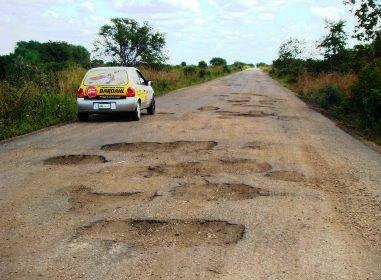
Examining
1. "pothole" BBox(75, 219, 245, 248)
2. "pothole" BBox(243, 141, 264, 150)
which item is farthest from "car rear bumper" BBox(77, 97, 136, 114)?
"pothole" BBox(75, 219, 245, 248)

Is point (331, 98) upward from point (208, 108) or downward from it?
downward

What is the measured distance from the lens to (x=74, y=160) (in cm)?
754

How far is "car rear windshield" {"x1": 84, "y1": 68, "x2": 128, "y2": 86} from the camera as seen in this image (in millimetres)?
12828

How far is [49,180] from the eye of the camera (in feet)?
20.6

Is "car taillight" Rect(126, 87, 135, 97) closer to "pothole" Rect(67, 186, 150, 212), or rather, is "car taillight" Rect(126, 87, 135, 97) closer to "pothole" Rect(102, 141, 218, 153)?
"pothole" Rect(102, 141, 218, 153)

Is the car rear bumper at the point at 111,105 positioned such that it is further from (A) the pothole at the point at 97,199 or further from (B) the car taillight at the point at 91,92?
(A) the pothole at the point at 97,199

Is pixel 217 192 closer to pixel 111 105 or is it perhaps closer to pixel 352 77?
pixel 111 105

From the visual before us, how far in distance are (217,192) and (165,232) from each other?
56.6 inches

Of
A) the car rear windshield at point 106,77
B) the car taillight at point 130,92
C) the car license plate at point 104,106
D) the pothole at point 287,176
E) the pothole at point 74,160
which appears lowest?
the pothole at point 287,176

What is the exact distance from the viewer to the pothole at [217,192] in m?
5.45

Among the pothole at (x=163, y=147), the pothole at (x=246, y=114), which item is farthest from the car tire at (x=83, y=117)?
the pothole at (x=163, y=147)

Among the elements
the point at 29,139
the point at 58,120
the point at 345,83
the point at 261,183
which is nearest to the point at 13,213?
the point at 261,183

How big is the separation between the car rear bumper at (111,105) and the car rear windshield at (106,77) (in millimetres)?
473

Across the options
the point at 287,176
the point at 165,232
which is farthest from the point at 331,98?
the point at 165,232
